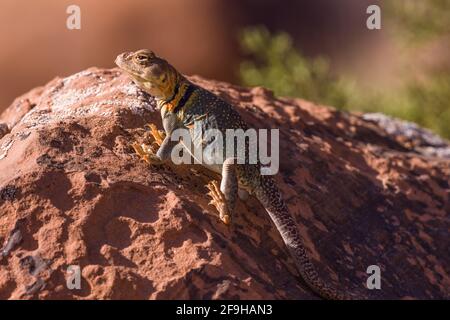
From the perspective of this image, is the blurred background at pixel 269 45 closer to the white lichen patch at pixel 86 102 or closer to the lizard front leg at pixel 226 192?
the white lichen patch at pixel 86 102

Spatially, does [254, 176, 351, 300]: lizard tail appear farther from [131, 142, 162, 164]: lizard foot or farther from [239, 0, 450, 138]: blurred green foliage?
[239, 0, 450, 138]: blurred green foliage

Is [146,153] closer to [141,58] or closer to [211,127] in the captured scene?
[211,127]

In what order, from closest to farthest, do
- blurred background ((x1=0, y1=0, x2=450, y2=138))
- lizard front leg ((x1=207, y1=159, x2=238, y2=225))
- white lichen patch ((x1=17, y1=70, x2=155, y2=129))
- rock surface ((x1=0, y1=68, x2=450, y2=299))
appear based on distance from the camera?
rock surface ((x1=0, y1=68, x2=450, y2=299)), lizard front leg ((x1=207, y1=159, x2=238, y2=225)), white lichen patch ((x1=17, y1=70, x2=155, y2=129)), blurred background ((x1=0, y1=0, x2=450, y2=138))

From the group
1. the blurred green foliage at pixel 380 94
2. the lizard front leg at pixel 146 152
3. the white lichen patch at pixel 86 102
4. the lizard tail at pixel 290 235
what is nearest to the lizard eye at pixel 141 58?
the white lichen patch at pixel 86 102

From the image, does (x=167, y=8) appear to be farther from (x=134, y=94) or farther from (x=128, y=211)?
(x=128, y=211)

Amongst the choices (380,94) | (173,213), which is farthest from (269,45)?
(173,213)

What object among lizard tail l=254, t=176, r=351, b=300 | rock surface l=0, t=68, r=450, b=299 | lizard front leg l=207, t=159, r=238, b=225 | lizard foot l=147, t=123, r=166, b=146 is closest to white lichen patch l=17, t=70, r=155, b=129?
rock surface l=0, t=68, r=450, b=299
